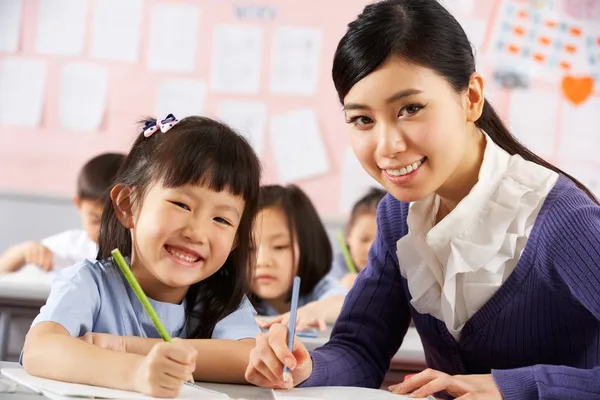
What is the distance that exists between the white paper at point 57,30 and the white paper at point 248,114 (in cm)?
76

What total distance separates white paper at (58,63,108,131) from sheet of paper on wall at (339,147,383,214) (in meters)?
1.20

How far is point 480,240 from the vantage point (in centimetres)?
123

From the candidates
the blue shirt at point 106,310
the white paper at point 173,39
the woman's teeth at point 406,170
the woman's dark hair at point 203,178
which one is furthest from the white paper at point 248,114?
the woman's teeth at point 406,170

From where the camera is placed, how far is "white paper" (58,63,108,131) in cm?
391

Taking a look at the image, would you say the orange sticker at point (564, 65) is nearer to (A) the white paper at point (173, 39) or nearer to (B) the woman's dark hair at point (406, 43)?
(A) the white paper at point (173, 39)

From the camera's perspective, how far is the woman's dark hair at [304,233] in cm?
263

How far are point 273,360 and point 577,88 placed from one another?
3336 mm

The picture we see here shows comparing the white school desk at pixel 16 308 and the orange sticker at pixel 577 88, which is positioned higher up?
the orange sticker at pixel 577 88

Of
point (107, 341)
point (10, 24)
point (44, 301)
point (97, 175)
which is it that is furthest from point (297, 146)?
point (107, 341)

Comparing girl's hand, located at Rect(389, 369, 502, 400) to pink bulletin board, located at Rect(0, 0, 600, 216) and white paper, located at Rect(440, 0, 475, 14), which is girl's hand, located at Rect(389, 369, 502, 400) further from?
white paper, located at Rect(440, 0, 475, 14)

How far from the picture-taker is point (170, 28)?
13.0 ft

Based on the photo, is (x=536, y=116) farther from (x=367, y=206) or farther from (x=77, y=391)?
(x=77, y=391)

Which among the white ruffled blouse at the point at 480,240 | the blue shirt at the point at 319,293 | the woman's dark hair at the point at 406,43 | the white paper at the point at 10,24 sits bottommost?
the blue shirt at the point at 319,293

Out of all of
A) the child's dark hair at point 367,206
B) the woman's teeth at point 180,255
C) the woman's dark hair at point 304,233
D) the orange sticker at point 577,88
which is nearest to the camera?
the woman's teeth at point 180,255
